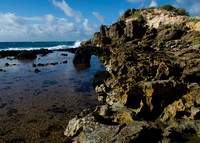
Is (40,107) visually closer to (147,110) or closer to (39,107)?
(39,107)

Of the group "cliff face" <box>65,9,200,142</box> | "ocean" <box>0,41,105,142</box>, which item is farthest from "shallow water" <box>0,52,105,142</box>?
Result: "cliff face" <box>65,9,200,142</box>

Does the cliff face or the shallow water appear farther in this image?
the shallow water

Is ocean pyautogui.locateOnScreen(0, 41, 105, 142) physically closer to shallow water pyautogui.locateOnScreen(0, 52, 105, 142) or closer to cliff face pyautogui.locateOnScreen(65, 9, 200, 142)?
shallow water pyautogui.locateOnScreen(0, 52, 105, 142)

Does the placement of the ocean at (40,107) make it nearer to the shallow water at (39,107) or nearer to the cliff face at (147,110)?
the shallow water at (39,107)

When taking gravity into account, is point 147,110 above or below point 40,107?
above

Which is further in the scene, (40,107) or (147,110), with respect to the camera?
(40,107)

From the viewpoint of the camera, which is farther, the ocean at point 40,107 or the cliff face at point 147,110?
the ocean at point 40,107

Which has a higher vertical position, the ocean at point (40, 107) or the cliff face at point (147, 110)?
the cliff face at point (147, 110)

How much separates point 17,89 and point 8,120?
311 inches

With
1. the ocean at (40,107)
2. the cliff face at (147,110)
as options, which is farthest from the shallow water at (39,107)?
the cliff face at (147,110)

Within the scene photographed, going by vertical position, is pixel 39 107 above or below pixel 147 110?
below

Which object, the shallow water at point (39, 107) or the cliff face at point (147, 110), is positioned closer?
the cliff face at point (147, 110)

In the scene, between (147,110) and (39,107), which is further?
(39,107)

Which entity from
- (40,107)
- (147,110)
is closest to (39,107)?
(40,107)
